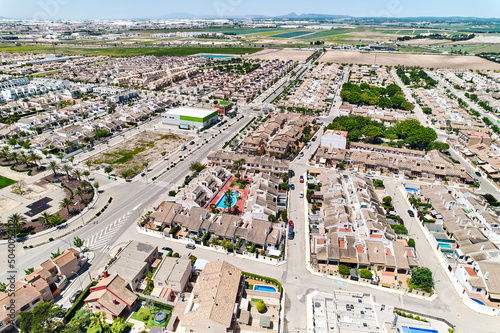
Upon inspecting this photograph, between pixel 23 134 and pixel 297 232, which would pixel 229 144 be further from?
pixel 23 134

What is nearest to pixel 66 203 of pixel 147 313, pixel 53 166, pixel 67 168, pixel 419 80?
pixel 67 168

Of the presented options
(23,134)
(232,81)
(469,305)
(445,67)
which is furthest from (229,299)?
(445,67)

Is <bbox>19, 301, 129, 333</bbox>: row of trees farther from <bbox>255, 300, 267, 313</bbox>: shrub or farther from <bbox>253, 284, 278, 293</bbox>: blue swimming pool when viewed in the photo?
<bbox>253, 284, 278, 293</bbox>: blue swimming pool

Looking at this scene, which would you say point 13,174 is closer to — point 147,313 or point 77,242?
point 77,242

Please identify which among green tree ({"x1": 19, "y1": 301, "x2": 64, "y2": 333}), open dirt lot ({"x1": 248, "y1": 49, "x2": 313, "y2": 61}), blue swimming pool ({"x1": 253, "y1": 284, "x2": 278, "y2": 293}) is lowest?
blue swimming pool ({"x1": 253, "y1": 284, "x2": 278, "y2": 293})

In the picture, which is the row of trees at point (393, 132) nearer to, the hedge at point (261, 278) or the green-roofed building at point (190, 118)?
the green-roofed building at point (190, 118)

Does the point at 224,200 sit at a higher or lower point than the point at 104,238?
higher

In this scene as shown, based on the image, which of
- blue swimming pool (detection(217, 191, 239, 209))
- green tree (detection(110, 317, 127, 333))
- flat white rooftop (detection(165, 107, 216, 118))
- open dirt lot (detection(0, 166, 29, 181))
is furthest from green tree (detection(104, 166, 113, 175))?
green tree (detection(110, 317, 127, 333))
